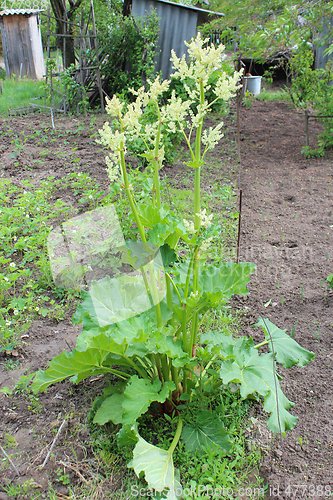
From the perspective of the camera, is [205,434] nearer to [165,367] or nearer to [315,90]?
[165,367]

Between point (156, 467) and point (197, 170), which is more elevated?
point (197, 170)

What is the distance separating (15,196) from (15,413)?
2.99 meters

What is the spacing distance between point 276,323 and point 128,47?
6.95m

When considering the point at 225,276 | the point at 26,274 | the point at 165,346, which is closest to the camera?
the point at 165,346

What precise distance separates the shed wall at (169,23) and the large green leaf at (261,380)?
7.36 m

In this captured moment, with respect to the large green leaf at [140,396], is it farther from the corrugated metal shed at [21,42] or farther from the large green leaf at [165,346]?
the corrugated metal shed at [21,42]

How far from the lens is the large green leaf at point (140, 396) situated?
156 cm

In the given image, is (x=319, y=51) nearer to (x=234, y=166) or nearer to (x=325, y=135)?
(x=325, y=135)

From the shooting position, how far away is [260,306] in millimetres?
2830

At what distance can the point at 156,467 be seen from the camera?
1.56 meters

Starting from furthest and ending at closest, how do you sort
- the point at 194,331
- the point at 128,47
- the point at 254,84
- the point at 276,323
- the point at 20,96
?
the point at 254,84
the point at 20,96
the point at 128,47
the point at 276,323
the point at 194,331

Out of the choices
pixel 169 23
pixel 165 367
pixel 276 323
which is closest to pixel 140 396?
pixel 165 367

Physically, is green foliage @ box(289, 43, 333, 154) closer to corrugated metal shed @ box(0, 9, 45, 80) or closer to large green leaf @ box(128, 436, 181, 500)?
large green leaf @ box(128, 436, 181, 500)

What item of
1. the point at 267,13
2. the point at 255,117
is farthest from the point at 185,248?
the point at 255,117
